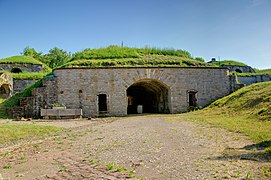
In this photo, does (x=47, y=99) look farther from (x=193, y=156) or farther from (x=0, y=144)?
(x=193, y=156)

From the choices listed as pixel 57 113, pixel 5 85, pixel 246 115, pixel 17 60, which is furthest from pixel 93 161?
pixel 17 60

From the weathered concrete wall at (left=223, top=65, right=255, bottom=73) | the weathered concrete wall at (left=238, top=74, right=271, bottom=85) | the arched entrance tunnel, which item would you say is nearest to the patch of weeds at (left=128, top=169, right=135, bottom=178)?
the arched entrance tunnel

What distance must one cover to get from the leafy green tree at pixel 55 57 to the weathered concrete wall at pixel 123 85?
37.1m

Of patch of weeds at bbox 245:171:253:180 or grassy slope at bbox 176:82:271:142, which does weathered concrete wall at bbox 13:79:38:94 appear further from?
patch of weeds at bbox 245:171:253:180

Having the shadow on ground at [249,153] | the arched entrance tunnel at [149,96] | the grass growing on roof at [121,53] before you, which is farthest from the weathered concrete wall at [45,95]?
the shadow on ground at [249,153]

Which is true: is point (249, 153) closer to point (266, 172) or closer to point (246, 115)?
point (266, 172)

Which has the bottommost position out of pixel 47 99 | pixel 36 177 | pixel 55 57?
pixel 36 177

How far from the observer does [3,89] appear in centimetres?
2373

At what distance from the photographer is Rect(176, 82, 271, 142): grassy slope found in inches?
331

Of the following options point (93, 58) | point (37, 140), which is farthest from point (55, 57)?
point (37, 140)

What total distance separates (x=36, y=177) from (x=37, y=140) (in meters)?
4.06

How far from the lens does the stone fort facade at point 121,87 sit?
695 inches

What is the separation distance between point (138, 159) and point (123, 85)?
43.7 ft

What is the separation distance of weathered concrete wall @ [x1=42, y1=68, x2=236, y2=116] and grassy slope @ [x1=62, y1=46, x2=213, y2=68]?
2.35ft
